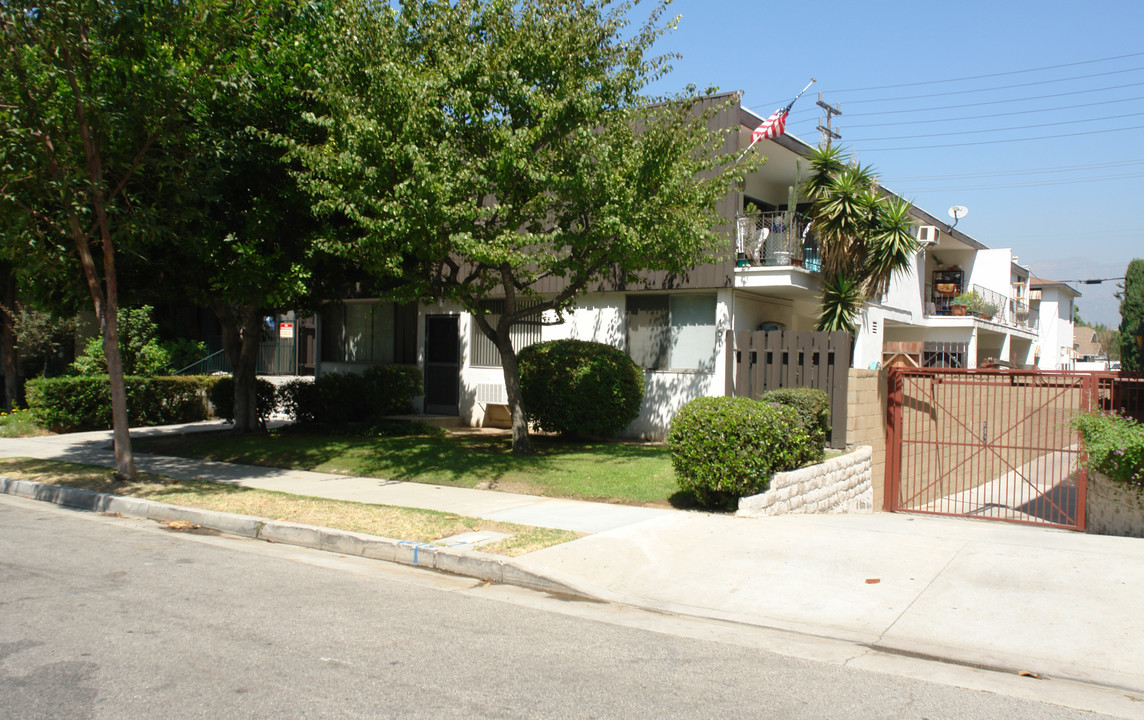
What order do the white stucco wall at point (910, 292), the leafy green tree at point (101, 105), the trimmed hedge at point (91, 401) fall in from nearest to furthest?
the leafy green tree at point (101, 105), the trimmed hedge at point (91, 401), the white stucco wall at point (910, 292)

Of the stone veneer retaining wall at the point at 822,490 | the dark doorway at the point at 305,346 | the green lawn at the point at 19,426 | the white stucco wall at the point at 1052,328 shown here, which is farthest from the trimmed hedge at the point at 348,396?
the white stucco wall at the point at 1052,328

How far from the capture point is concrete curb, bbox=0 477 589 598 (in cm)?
716

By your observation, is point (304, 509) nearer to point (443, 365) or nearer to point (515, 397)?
point (515, 397)

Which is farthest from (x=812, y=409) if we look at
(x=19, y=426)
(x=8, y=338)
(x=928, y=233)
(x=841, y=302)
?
(x=8, y=338)

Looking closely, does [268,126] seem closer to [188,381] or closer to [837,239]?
[188,381]

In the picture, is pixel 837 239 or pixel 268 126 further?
pixel 837 239

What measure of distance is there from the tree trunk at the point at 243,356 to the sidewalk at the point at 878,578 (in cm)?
697

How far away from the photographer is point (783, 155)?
1691 centimetres

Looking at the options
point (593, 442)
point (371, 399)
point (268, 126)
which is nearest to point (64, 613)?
point (268, 126)

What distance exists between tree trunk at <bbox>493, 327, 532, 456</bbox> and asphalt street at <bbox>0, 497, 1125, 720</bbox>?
659 cm

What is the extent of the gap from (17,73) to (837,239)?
513 inches

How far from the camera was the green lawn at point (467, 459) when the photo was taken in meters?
11.1

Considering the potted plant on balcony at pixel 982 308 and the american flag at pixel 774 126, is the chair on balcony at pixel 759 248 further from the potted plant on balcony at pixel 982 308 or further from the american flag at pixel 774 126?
the potted plant on balcony at pixel 982 308

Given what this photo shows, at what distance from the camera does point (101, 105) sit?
10.3m
